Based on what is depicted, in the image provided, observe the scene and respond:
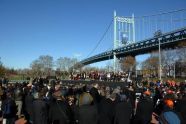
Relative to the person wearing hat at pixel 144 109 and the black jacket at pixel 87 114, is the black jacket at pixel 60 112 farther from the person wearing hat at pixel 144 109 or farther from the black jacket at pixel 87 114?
the person wearing hat at pixel 144 109

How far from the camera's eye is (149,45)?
66.2m

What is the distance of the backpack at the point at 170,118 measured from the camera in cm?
681

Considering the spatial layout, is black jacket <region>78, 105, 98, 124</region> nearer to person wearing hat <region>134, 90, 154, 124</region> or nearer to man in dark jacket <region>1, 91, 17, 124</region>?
person wearing hat <region>134, 90, 154, 124</region>

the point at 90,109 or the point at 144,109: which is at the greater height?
the point at 90,109

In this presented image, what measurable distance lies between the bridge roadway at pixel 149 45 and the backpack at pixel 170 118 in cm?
4931

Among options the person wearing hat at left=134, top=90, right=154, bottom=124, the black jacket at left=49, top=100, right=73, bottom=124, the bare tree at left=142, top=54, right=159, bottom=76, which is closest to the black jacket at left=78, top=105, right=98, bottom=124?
the black jacket at left=49, top=100, right=73, bottom=124

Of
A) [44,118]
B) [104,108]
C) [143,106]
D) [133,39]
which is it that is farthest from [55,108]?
[133,39]

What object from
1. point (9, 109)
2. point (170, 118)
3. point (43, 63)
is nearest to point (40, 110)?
point (9, 109)

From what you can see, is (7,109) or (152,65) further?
(152,65)

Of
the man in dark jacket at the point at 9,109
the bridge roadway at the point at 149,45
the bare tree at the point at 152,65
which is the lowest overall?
the man in dark jacket at the point at 9,109

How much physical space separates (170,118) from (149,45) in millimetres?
60096

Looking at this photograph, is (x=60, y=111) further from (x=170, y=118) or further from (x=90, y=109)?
(x=170, y=118)

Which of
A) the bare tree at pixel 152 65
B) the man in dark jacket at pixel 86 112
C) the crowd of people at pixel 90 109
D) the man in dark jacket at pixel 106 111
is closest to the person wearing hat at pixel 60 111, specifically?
the crowd of people at pixel 90 109

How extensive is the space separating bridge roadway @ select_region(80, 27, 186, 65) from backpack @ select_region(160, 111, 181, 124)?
49311 mm
